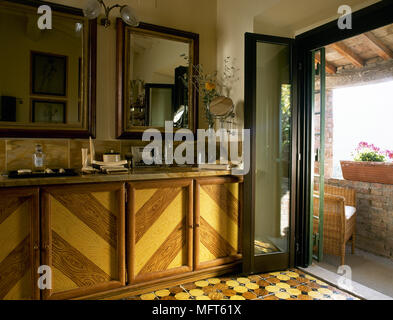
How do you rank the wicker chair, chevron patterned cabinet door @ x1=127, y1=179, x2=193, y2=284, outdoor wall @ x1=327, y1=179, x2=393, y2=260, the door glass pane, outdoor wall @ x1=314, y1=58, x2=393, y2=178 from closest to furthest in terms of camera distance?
chevron patterned cabinet door @ x1=127, y1=179, x2=193, y2=284, the door glass pane, the wicker chair, outdoor wall @ x1=327, y1=179, x2=393, y2=260, outdoor wall @ x1=314, y1=58, x2=393, y2=178

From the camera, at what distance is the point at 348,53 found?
354 centimetres

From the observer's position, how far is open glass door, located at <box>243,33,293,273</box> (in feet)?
8.28

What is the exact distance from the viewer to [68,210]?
6.34 ft

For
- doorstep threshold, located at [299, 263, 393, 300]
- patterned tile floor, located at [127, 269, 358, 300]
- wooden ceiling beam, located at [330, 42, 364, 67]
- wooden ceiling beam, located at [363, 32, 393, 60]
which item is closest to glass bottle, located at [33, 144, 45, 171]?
patterned tile floor, located at [127, 269, 358, 300]

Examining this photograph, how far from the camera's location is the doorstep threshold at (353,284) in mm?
2230

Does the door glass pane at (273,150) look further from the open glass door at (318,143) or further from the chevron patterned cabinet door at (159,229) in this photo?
the chevron patterned cabinet door at (159,229)

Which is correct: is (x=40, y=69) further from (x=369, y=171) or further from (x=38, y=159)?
(x=369, y=171)

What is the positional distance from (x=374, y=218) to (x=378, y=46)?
1.94 meters

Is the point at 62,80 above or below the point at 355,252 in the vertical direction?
above

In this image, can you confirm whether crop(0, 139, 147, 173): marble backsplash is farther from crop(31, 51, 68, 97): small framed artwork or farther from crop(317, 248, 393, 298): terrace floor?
crop(317, 248, 393, 298): terrace floor

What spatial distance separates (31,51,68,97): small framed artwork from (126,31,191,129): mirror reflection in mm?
541

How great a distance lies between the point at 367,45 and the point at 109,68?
297 cm
